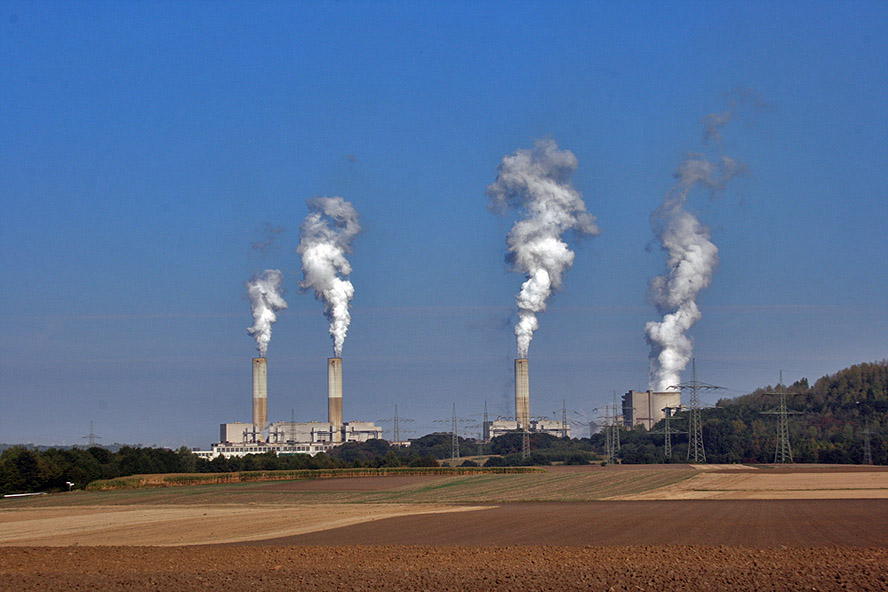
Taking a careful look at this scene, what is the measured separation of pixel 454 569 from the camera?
2680 cm

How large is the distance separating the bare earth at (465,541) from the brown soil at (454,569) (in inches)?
2.4

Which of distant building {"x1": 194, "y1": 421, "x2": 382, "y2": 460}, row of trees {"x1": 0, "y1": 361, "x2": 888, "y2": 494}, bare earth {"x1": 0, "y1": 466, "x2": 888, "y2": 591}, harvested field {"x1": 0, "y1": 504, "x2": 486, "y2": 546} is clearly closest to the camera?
bare earth {"x1": 0, "y1": 466, "x2": 888, "y2": 591}

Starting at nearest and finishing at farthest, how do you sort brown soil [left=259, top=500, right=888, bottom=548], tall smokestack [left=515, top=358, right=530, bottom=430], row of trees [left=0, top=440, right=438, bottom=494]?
brown soil [left=259, top=500, right=888, bottom=548]
row of trees [left=0, top=440, right=438, bottom=494]
tall smokestack [left=515, top=358, right=530, bottom=430]

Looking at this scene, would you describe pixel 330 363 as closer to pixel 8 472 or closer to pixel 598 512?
pixel 8 472

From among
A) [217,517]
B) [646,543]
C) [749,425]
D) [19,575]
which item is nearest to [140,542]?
[19,575]

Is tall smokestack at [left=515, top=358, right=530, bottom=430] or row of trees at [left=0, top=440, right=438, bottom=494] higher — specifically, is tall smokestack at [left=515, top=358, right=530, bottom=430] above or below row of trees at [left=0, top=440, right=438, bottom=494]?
above

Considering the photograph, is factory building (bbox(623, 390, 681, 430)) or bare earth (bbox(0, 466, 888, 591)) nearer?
bare earth (bbox(0, 466, 888, 591))

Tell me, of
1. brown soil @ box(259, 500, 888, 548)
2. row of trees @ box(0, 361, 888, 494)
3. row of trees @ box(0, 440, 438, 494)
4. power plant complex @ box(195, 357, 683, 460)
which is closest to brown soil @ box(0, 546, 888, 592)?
brown soil @ box(259, 500, 888, 548)

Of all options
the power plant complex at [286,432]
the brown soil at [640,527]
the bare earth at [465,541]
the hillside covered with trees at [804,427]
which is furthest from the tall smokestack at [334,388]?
the brown soil at [640,527]

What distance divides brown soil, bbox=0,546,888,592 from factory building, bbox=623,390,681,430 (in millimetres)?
115966

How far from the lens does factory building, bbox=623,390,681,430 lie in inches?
5650

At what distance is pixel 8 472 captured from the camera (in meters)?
78.6

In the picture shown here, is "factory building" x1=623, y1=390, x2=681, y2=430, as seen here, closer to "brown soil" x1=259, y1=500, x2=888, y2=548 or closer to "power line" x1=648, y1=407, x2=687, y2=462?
"power line" x1=648, y1=407, x2=687, y2=462

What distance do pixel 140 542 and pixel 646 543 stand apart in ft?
62.8
